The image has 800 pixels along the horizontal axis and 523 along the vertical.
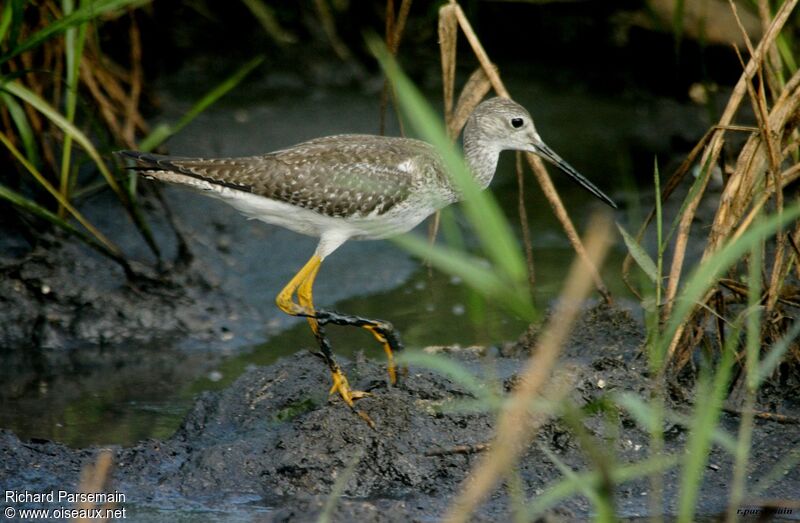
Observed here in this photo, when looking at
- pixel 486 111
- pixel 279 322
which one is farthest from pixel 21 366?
pixel 486 111

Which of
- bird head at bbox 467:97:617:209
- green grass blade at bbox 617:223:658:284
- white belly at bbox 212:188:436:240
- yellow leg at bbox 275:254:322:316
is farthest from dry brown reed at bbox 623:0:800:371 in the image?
yellow leg at bbox 275:254:322:316

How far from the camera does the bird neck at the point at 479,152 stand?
275 inches

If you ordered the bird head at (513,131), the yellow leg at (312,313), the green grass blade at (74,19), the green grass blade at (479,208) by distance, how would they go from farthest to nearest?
the bird head at (513,131) < the green grass blade at (74,19) < the yellow leg at (312,313) < the green grass blade at (479,208)

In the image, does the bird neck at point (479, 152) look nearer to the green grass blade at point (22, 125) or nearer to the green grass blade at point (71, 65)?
the green grass blade at point (71, 65)

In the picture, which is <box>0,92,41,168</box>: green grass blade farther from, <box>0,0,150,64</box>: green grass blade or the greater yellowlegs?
the greater yellowlegs

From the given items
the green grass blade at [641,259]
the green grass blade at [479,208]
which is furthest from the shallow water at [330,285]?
the green grass blade at [479,208]

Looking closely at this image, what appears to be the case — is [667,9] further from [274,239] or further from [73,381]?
[73,381]

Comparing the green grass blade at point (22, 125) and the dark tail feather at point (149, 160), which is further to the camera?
the green grass blade at point (22, 125)

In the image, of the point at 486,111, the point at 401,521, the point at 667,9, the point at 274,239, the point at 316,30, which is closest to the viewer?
the point at 401,521

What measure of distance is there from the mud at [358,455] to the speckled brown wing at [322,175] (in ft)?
3.27

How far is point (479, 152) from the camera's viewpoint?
701 cm

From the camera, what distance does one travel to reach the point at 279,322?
316 inches

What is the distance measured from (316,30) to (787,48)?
564 cm

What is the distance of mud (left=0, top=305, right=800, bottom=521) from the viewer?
5.20 meters
